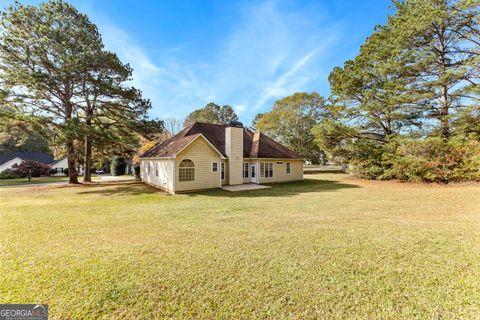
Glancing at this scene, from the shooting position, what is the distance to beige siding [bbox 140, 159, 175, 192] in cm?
1398

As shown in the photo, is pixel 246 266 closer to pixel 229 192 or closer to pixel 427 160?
pixel 229 192

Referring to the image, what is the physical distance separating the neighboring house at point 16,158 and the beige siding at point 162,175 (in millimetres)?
29398

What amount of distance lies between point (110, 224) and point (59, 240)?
1538 mm

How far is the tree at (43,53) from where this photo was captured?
13930 mm

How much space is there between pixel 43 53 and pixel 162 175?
1242 cm

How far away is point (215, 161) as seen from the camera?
16.1 meters

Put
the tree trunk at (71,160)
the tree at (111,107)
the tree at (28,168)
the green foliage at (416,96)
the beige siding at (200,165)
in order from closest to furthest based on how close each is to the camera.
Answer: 1. the beige siding at (200,165)
2. the green foliage at (416,96)
3. the tree at (111,107)
4. the tree trunk at (71,160)
5. the tree at (28,168)

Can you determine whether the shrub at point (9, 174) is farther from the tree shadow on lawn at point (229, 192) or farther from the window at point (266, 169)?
the window at point (266, 169)

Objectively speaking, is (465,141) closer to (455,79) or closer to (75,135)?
(455,79)

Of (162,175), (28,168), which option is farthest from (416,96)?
(28,168)

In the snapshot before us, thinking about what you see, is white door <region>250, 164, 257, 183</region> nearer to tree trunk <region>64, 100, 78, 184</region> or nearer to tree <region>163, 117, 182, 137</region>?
tree trunk <region>64, 100, 78, 184</region>

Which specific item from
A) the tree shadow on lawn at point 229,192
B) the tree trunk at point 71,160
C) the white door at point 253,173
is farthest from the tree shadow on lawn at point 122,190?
the white door at point 253,173

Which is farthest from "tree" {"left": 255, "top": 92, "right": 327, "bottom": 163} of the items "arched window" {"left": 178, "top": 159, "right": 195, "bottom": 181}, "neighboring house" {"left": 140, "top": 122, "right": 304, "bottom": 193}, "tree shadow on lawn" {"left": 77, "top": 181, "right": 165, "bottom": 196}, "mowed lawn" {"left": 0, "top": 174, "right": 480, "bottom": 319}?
"mowed lawn" {"left": 0, "top": 174, "right": 480, "bottom": 319}

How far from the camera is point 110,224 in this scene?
22.3ft
